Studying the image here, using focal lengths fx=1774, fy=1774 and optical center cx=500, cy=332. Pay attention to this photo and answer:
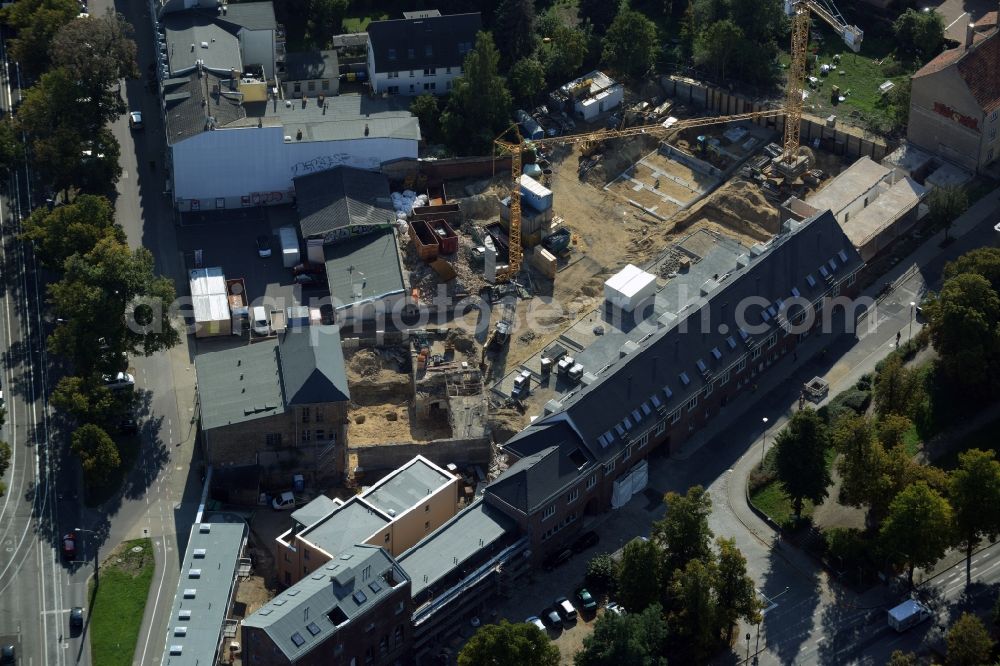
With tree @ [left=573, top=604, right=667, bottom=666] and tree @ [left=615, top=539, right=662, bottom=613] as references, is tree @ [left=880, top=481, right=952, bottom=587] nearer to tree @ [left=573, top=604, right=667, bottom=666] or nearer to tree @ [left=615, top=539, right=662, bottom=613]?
tree @ [left=615, top=539, right=662, bottom=613]

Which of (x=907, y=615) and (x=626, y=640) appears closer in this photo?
(x=626, y=640)

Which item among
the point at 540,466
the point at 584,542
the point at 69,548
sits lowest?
the point at 584,542

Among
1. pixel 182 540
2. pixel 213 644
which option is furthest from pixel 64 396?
pixel 213 644

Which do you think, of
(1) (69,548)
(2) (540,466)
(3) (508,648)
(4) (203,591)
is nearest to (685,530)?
(2) (540,466)

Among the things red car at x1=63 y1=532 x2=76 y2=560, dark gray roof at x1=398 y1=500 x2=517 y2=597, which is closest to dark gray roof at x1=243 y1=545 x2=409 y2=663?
dark gray roof at x1=398 y1=500 x2=517 y2=597

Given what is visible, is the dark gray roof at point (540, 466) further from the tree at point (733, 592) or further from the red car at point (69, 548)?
the red car at point (69, 548)

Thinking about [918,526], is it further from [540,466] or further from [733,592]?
[540,466]

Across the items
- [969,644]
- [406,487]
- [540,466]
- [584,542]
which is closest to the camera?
[969,644]
